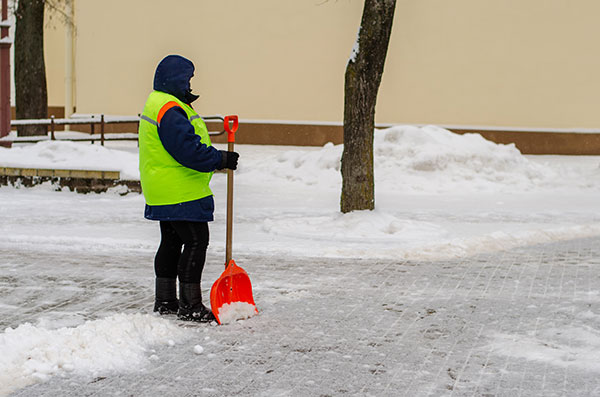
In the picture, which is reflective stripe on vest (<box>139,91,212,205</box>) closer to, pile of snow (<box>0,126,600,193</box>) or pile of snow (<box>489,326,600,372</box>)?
pile of snow (<box>489,326,600,372</box>)

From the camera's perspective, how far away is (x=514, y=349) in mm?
5453

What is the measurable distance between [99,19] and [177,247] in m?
21.4

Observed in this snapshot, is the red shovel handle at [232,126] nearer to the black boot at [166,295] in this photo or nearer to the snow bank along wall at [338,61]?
the black boot at [166,295]

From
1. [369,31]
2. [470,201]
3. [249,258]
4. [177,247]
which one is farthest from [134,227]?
[470,201]

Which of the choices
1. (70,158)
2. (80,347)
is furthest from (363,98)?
(80,347)

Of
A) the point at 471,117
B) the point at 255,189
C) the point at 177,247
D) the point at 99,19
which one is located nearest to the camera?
the point at 177,247

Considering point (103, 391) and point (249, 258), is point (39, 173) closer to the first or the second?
point (249, 258)

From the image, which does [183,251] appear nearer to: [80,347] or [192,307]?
[192,307]

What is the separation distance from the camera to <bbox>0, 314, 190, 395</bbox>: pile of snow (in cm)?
474

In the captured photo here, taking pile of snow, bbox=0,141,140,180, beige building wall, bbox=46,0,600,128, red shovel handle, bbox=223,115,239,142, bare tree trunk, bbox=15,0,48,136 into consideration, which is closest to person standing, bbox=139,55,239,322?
red shovel handle, bbox=223,115,239,142

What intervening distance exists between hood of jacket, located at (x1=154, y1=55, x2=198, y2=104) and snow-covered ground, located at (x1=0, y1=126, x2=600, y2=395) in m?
1.42

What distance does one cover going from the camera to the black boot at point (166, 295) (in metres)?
6.15

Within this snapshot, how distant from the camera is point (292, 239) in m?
9.88

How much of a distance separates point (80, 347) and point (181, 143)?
1.37 meters
